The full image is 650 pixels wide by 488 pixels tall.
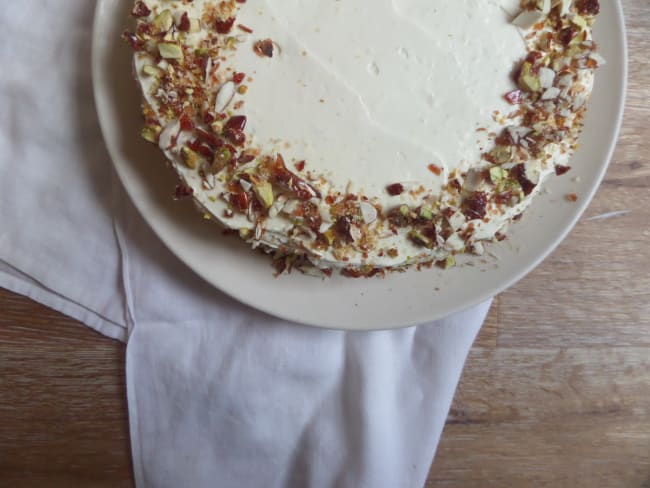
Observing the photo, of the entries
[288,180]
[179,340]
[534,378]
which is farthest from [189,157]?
[534,378]

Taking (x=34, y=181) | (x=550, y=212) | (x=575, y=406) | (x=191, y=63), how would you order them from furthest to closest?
1. (x=575, y=406)
2. (x=34, y=181)
3. (x=550, y=212)
4. (x=191, y=63)

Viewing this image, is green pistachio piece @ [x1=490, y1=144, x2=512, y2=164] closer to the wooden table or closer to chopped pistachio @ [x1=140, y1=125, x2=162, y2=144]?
the wooden table

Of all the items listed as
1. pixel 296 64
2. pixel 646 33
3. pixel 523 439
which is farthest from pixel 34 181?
pixel 646 33

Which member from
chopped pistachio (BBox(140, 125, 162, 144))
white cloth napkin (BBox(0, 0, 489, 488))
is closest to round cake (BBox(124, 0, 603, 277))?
chopped pistachio (BBox(140, 125, 162, 144))

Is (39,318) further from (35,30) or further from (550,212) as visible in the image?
(550,212)

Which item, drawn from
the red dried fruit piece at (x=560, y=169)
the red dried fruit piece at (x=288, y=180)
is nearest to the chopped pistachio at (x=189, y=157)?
the red dried fruit piece at (x=288, y=180)

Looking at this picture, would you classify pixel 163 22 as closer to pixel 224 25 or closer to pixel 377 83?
pixel 224 25
